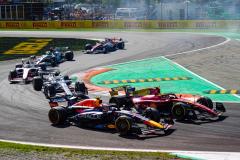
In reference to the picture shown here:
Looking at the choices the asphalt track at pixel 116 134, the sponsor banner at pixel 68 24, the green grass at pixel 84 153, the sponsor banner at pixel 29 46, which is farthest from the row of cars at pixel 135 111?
the sponsor banner at pixel 68 24

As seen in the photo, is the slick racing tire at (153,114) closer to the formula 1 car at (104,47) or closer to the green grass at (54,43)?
the formula 1 car at (104,47)

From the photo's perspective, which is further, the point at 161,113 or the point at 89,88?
the point at 89,88

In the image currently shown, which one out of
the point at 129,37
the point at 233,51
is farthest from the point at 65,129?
the point at 129,37

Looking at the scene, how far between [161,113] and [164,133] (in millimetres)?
2251

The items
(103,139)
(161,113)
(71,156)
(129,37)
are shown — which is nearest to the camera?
(71,156)

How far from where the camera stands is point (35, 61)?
30766 millimetres

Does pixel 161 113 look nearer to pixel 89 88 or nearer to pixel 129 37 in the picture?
pixel 89 88

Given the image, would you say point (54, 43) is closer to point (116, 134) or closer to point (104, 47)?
point (104, 47)

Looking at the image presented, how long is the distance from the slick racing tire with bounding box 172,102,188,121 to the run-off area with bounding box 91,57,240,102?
398 cm

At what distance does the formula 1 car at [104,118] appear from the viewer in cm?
1543

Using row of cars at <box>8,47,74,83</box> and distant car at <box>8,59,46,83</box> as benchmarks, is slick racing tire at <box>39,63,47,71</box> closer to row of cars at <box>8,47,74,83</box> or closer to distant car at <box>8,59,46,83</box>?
row of cars at <box>8,47,74,83</box>

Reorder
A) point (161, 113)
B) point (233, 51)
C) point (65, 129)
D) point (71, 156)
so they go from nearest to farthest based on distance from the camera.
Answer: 1. point (71, 156)
2. point (65, 129)
3. point (161, 113)
4. point (233, 51)

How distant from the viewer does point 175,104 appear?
17.0m

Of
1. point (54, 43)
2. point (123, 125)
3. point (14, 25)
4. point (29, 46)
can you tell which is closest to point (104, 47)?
point (54, 43)
